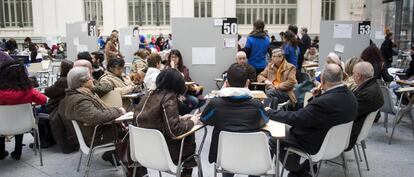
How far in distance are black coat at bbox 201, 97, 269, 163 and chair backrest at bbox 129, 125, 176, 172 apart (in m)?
0.43

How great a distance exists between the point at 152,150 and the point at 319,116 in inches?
51.8

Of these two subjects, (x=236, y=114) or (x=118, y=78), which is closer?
(x=236, y=114)

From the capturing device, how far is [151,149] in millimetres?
2949

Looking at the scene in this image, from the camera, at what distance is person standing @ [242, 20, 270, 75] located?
637 centimetres

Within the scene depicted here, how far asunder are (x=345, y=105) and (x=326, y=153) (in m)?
0.42

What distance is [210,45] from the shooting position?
664cm

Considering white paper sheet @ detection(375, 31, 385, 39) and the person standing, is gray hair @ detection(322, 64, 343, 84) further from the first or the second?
white paper sheet @ detection(375, 31, 385, 39)

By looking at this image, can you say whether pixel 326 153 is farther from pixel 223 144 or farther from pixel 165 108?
pixel 165 108

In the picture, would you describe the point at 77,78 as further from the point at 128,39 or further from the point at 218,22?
the point at 128,39

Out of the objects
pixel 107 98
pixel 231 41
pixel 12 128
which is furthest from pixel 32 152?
pixel 231 41

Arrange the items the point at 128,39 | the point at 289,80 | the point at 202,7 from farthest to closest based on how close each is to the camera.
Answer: the point at 202,7
the point at 128,39
the point at 289,80

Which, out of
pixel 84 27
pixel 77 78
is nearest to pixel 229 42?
pixel 77 78

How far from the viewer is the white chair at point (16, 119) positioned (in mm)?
4134

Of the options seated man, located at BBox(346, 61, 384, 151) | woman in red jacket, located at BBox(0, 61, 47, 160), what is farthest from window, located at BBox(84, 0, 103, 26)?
seated man, located at BBox(346, 61, 384, 151)
